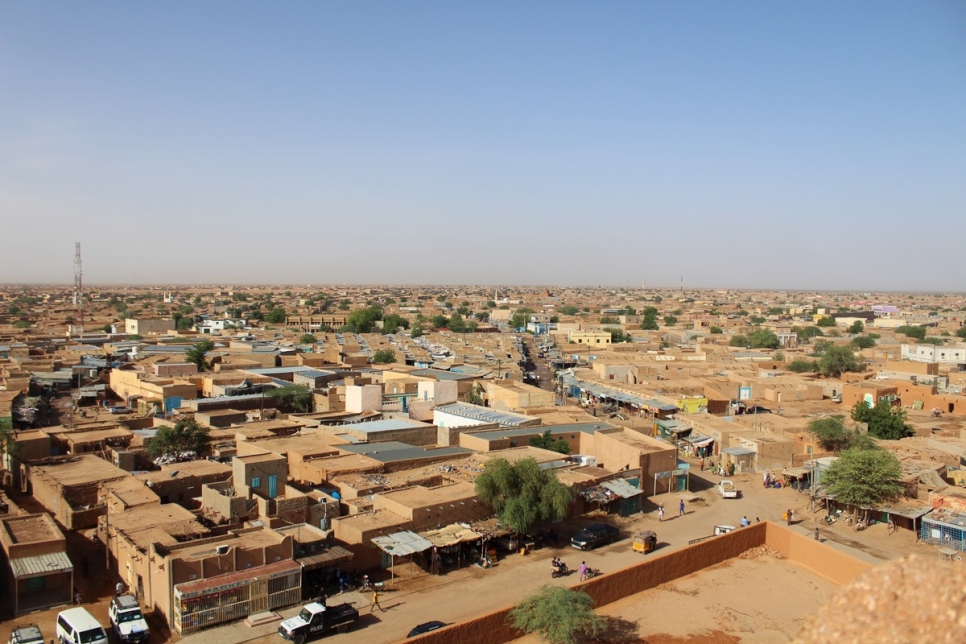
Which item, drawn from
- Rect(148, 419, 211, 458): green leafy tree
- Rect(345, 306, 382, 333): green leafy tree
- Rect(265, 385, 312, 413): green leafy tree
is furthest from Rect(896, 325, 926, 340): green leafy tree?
Rect(148, 419, 211, 458): green leafy tree

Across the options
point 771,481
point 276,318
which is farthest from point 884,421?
point 276,318

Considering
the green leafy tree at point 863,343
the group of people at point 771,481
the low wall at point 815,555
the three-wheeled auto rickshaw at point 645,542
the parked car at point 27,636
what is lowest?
the group of people at point 771,481

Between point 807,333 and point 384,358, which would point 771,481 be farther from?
point 807,333

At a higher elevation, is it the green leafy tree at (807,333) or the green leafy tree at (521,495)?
the green leafy tree at (521,495)

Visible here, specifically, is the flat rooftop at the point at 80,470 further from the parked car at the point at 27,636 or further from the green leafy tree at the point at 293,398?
the green leafy tree at the point at 293,398

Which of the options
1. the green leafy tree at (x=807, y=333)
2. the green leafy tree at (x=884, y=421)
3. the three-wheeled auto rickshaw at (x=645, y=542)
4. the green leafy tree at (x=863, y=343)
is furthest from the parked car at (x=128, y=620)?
the green leafy tree at (x=807, y=333)

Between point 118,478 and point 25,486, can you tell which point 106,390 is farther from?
point 118,478

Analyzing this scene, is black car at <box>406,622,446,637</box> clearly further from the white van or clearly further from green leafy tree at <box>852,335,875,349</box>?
green leafy tree at <box>852,335,875,349</box>
